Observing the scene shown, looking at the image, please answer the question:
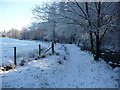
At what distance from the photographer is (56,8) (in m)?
11.0

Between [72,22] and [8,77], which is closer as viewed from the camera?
[8,77]

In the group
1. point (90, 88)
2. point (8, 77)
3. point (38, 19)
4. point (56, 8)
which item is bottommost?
point (90, 88)

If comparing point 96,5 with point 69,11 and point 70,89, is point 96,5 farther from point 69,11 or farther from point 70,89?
point 70,89

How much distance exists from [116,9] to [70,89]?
310 inches

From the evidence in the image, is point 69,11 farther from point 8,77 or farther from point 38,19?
point 8,77

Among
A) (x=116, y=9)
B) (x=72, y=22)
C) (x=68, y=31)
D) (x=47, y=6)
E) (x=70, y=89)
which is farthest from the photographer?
(x=68, y=31)

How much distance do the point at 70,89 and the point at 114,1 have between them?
829 cm

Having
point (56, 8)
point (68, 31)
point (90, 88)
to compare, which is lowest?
point (90, 88)

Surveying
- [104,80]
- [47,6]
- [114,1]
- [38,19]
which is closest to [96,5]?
[114,1]

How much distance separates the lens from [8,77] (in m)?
5.74

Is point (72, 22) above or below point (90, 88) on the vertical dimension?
above

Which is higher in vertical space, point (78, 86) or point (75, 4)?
point (75, 4)

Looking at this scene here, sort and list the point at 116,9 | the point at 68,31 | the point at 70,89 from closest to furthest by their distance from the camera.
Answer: the point at 70,89
the point at 116,9
the point at 68,31

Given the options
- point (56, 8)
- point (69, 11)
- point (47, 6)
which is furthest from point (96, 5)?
point (47, 6)
